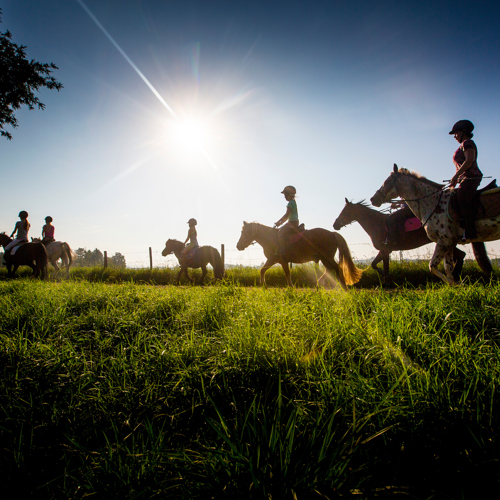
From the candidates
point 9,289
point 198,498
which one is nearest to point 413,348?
point 198,498

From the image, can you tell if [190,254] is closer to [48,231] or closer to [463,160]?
[48,231]

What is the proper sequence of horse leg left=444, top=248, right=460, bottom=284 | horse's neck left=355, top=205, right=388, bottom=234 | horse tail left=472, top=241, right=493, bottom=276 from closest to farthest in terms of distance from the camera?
1. horse leg left=444, top=248, right=460, bottom=284
2. horse tail left=472, top=241, right=493, bottom=276
3. horse's neck left=355, top=205, right=388, bottom=234

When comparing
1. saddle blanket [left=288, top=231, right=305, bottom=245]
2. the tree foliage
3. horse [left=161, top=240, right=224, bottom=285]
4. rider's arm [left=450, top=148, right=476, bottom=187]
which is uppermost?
the tree foliage

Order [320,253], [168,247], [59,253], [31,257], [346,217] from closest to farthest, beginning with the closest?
1. [320,253]
2. [346,217]
3. [31,257]
4. [168,247]
5. [59,253]

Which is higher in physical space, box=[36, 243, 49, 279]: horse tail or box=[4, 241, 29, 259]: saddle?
box=[4, 241, 29, 259]: saddle

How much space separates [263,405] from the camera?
1.55 m

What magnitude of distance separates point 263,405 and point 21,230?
1430cm

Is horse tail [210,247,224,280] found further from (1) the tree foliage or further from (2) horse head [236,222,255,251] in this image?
(1) the tree foliage

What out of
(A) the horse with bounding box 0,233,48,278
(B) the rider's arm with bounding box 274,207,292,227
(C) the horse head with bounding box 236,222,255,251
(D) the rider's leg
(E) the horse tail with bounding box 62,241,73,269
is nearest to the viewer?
(D) the rider's leg

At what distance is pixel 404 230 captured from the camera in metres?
7.75

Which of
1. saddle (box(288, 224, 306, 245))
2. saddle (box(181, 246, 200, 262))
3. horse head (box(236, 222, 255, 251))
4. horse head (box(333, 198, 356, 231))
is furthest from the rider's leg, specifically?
saddle (box(181, 246, 200, 262))

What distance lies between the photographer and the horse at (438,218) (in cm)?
550

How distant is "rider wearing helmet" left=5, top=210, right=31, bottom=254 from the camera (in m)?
11.6

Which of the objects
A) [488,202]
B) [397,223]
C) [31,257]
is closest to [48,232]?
[31,257]
